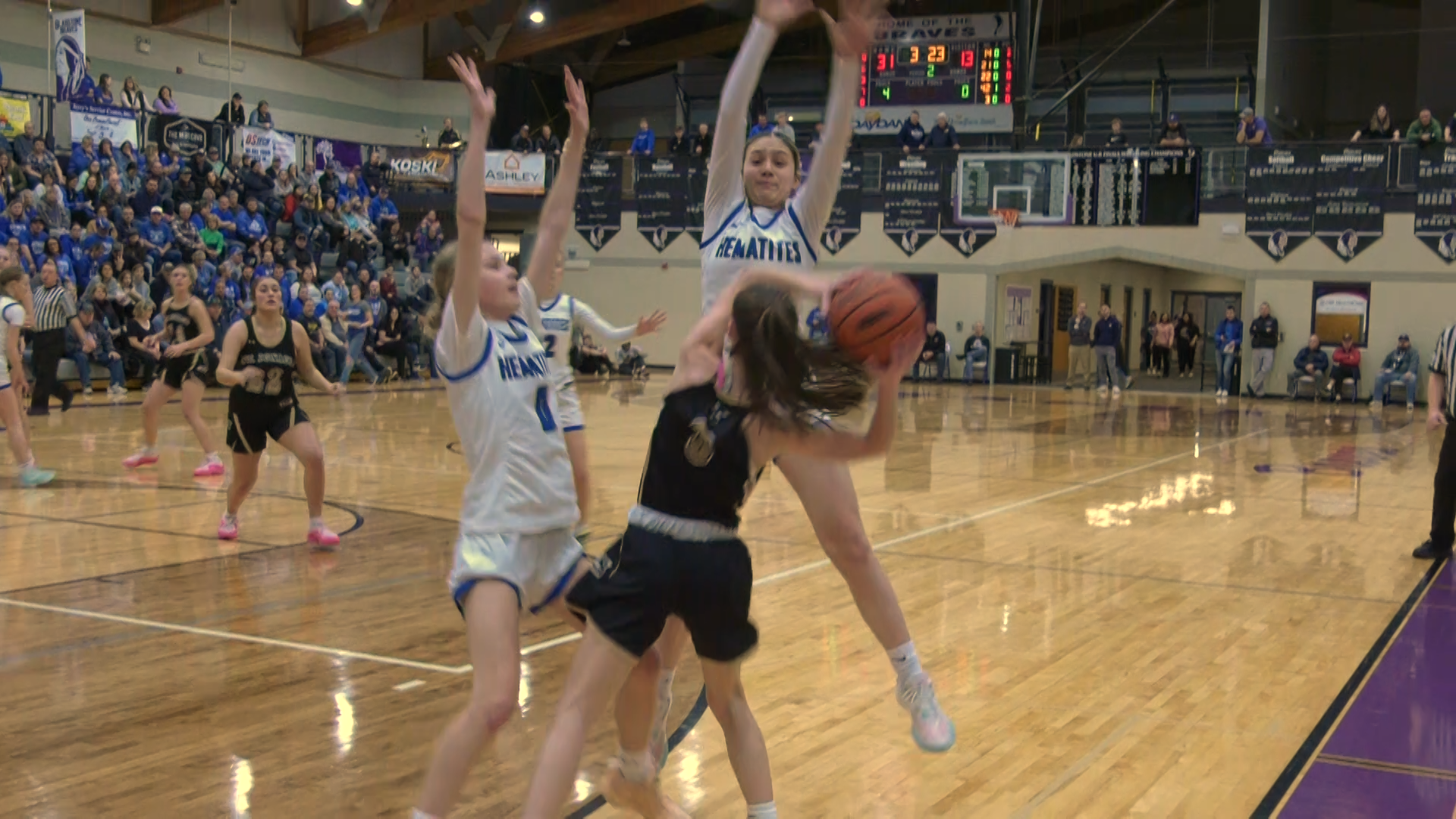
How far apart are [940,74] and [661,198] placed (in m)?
6.44

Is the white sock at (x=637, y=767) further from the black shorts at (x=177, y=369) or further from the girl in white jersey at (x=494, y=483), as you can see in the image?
the black shorts at (x=177, y=369)

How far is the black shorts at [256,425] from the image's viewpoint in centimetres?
773

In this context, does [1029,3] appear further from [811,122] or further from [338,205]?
[338,205]

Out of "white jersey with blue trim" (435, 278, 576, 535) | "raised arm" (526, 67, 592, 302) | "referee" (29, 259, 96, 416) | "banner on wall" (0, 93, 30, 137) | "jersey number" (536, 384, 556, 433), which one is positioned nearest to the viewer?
"white jersey with blue trim" (435, 278, 576, 535)

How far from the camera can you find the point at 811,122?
32188mm

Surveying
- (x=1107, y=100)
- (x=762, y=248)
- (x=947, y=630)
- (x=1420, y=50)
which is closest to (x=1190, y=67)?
(x=1107, y=100)

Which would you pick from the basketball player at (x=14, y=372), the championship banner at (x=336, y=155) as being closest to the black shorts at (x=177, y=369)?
the basketball player at (x=14, y=372)

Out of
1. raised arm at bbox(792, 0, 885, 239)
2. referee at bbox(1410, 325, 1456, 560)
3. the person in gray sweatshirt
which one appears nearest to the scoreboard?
the person in gray sweatshirt

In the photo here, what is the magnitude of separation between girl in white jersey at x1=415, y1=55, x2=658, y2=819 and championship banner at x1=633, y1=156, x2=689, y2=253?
25.4 meters

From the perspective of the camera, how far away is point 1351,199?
79.8 ft

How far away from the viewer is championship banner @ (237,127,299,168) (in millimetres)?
23656

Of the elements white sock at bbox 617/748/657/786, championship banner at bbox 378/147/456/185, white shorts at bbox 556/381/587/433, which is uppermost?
championship banner at bbox 378/147/456/185

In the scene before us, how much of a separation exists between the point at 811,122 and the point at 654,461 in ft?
98.1

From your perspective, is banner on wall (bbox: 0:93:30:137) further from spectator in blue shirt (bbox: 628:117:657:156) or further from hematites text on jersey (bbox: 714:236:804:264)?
hematites text on jersey (bbox: 714:236:804:264)
